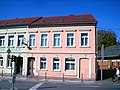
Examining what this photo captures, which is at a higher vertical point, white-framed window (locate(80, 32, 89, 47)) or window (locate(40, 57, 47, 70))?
white-framed window (locate(80, 32, 89, 47))

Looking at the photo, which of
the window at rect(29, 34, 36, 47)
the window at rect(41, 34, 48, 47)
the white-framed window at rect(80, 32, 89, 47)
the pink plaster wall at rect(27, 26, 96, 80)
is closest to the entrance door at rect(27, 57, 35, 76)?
the pink plaster wall at rect(27, 26, 96, 80)

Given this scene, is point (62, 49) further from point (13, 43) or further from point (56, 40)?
point (13, 43)

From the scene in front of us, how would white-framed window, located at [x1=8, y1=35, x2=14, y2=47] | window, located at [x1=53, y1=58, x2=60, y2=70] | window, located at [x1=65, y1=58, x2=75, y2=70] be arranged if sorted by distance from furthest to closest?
white-framed window, located at [x1=8, y1=35, x2=14, y2=47]
window, located at [x1=53, y1=58, x2=60, y2=70]
window, located at [x1=65, y1=58, x2=75, y2=70]

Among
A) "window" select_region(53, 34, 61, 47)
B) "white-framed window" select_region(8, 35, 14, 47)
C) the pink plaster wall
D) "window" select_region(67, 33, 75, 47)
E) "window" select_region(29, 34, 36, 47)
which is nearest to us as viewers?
the pink plaster wall

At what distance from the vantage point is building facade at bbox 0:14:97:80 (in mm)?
28766

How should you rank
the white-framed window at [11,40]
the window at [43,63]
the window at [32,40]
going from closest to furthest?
the window at [43,63], the window at [32,40], the white-framed window at [11,40]

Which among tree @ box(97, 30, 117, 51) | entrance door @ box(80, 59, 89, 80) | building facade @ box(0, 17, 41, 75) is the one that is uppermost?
tree @ box(97, 30, 117, 51)

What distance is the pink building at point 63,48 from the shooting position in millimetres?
28766

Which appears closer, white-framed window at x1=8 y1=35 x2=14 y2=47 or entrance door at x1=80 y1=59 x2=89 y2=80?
entrance door at x1=80 y1=59 x2=89 y2=80

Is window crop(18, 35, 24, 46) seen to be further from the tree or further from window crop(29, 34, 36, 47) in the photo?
the tree

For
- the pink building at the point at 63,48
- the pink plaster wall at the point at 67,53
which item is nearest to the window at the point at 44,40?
the pink building at the point at 63,48

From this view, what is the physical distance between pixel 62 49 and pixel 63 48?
7.9 inches

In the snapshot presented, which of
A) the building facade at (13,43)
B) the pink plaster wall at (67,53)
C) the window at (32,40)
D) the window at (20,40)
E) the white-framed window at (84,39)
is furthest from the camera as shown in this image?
the window at (20,40)

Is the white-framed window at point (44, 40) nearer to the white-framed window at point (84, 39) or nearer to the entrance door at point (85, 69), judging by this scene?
the white-framed window at point (84, 39)
